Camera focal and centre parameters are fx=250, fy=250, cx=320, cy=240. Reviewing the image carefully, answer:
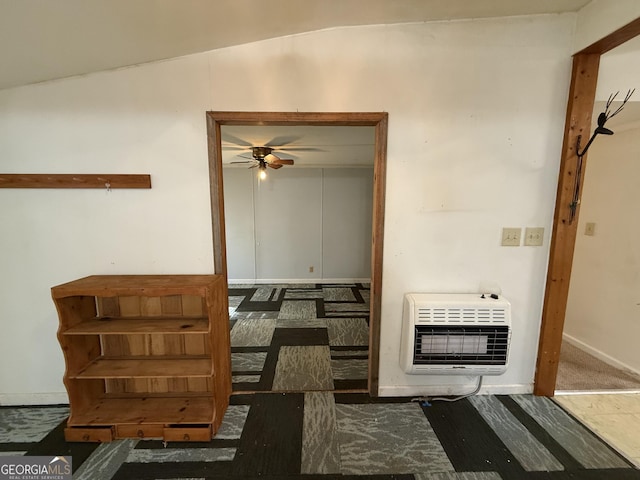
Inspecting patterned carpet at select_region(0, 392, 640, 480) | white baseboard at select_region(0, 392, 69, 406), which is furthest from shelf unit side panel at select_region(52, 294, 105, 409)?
white baseboard at select_region(0, 392, 69, 406)

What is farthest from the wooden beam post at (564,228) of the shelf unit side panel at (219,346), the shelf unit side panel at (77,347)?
the shelf unit side panel at (77,347)

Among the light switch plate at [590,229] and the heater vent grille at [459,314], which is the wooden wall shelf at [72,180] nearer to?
the heater vent grille at [459,314]

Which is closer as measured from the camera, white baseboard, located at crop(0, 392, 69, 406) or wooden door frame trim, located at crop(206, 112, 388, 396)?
wooden door frame trim, located at crop(206, 112, 388, 396)

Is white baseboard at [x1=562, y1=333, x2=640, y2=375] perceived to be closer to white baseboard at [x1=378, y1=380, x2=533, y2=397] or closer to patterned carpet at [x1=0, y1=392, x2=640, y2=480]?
patterned carpet at [x1=0, y1=392, x2=640, y2=480]

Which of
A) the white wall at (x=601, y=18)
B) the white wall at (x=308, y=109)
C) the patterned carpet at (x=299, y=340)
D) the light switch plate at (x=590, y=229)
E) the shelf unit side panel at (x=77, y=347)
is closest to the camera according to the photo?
the white wall at (x=601, y=18)

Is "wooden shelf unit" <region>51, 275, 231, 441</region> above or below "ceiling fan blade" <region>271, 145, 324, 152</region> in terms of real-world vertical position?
below

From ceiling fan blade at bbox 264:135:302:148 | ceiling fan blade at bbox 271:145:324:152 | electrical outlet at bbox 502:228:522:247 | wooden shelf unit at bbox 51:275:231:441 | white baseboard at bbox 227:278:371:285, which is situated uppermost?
ceiling fan blade at bbox 271:145:324:152

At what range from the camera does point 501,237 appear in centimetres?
179

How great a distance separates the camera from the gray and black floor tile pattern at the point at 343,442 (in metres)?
1.36

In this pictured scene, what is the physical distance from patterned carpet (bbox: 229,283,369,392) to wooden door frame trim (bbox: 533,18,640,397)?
1388 millimetres

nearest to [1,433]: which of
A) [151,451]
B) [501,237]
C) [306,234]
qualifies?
[151,451]

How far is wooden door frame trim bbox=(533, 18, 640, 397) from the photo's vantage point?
1.62m

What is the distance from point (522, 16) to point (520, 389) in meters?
2.62

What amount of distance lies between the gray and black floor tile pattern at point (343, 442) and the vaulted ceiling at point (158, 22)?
2.25 meters
